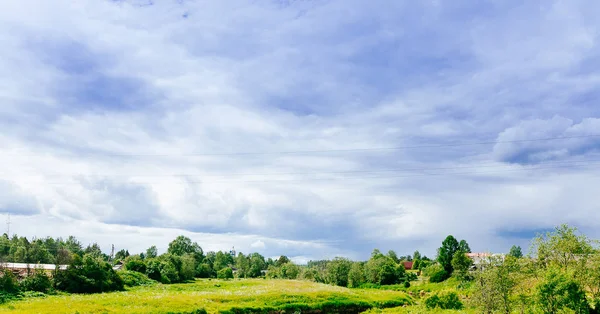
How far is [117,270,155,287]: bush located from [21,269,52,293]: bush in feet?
48.2

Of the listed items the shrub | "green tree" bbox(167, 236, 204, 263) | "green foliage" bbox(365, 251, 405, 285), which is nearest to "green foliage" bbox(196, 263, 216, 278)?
"green tree" bbox(167, 236, 204, 263)

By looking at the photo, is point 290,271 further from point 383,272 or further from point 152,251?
point 152,251

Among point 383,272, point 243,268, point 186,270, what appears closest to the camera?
point 186,270

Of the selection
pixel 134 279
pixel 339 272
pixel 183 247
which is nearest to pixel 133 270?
pixel 134 279

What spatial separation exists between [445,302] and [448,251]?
49.8 metres

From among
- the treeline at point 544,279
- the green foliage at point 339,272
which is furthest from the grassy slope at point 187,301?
the green foliage at point 339,272

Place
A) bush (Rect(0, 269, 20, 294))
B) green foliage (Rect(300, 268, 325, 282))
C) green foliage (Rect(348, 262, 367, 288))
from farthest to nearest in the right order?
green foliage (Rect(300, 268, 325, 282)) < green foliage (Rect(348, 262, 367, 288)) < bush (Rect(0, 269, 20, 294))

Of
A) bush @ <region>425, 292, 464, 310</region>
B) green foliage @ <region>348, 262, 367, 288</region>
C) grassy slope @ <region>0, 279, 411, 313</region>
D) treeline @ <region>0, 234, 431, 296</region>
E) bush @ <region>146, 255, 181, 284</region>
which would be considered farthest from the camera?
green foliage @ <region>348, 262, 367, 288</region>

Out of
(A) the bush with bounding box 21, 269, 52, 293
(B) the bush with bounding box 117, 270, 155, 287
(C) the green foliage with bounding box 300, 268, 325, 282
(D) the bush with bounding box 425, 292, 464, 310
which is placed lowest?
(C) the green foliage with bounding box 300, 268, 325, 282

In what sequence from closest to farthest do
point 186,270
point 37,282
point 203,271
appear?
point 37,282
point 186,270
point 203,271

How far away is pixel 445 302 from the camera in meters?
54.2

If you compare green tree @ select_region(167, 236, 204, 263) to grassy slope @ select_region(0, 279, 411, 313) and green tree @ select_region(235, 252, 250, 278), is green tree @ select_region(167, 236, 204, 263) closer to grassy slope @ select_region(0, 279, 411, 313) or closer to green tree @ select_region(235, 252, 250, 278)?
green tree @ select_region(235, 252, 250, 278)

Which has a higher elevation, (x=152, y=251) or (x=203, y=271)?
(x=152, y=251)

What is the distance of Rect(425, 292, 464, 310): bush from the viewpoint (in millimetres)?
53603
